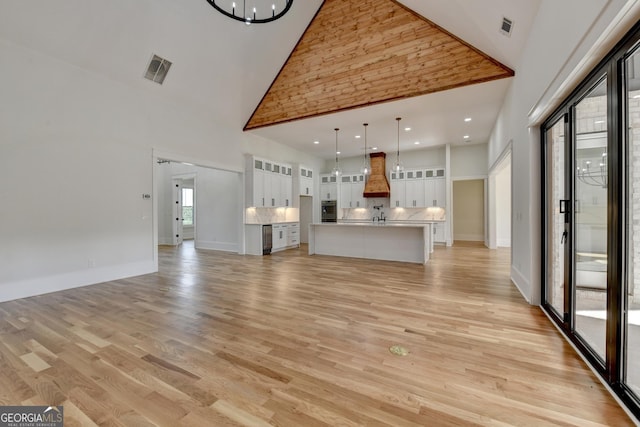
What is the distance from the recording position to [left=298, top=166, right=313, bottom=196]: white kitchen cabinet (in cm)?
938

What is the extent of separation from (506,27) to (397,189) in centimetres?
659

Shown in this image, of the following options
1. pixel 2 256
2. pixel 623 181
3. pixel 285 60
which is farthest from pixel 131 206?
pixel 623 181

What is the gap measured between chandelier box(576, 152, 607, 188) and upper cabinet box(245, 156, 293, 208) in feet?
21.8

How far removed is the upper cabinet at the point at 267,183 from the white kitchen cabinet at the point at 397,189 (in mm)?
3776

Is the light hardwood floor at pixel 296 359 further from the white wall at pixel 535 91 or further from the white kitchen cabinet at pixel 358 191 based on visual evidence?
the white kitchen cabinet at pixel 358 191

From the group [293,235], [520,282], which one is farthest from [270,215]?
[520,282]

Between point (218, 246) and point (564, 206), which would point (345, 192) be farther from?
point (564, 206)

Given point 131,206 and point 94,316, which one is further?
point 131,206

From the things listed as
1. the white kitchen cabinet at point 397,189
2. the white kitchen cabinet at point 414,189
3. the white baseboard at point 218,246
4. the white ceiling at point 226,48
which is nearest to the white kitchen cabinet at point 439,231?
the white kitchen cabinet at point 414,189

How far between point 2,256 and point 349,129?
275 inches

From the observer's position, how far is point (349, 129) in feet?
24.2

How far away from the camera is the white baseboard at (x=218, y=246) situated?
822 cm

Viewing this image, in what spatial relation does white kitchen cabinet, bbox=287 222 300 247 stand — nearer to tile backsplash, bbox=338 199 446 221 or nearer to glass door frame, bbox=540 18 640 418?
tile backsplash, bbox=338 199 446 221

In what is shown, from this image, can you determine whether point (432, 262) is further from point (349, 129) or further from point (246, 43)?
point (246, 43)
